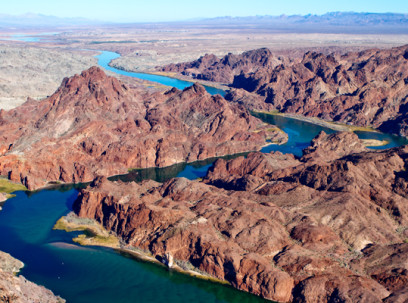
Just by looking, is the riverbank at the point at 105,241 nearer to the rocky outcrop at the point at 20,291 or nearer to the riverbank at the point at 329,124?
the rocky outcrop at the point at 20,291

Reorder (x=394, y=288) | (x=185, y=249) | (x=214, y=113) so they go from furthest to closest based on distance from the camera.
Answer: (x=214, y=113) < (x=185, y=249) < (x=394, y=288)

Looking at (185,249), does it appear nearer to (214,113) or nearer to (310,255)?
(310,255)

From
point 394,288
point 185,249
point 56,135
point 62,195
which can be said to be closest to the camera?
point 394,288

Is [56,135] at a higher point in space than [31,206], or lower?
higher

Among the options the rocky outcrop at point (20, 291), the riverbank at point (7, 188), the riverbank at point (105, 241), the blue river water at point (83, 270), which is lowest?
the blue river water at point (83, 270)

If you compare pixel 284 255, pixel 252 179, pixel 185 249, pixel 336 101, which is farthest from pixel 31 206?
pixel 336 101

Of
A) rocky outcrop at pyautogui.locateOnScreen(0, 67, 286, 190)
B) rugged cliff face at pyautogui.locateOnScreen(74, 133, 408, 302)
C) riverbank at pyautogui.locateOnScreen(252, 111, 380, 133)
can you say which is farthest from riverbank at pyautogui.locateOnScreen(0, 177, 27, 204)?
riverbank at pyautogui.locateOnScreen(252, 111, 380, 133)

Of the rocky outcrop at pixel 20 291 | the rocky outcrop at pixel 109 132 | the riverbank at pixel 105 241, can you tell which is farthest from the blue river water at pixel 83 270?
the rocky outcrop at pixel 109 132
